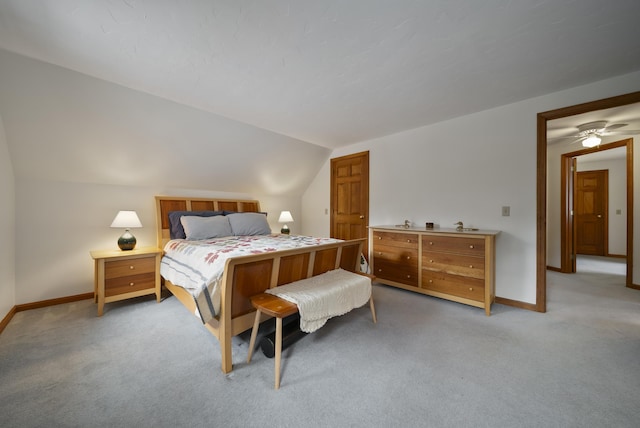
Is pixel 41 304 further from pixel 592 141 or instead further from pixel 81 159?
pixel 592 141

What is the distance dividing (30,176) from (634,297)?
7147mm

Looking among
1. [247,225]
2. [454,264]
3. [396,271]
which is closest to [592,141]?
[454,264]

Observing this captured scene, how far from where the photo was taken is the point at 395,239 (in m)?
3.25

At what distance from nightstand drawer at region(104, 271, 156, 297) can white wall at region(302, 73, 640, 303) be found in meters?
3.27

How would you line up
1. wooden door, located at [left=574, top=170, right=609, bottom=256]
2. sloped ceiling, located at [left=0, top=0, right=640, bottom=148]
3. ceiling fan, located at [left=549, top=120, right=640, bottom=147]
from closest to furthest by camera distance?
sloped ceiling, located at [left=0, top=0, right=640, bottom=148]
ceiling fan, located at [left=549, top=120, right=640, bottom=147]
wooden door, located at [left=574, top=170, right=609, bottom=256]

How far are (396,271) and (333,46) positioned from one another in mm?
2663

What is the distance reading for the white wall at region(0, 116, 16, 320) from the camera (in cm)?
224

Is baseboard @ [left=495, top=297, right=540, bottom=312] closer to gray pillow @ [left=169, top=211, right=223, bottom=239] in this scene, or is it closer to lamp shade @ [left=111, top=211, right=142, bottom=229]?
gray pillow @ [left=169, top=211, right=223, bottom=239]

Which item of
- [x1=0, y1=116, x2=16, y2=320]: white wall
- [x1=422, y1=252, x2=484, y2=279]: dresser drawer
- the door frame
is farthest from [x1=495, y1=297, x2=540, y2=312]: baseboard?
[x1=0, y1=116, x2=16, y2=320]: white wall

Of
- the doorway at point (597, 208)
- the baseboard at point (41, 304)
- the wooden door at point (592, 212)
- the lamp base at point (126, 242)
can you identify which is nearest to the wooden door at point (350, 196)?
the lamp base at point (126, 242)

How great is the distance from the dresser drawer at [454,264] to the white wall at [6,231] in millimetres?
4291

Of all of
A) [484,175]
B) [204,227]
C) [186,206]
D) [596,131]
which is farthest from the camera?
[186,206]

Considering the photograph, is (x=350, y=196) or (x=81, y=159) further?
(x=350, y=196)

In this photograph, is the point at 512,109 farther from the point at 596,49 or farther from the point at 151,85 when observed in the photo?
the point at 151,85
